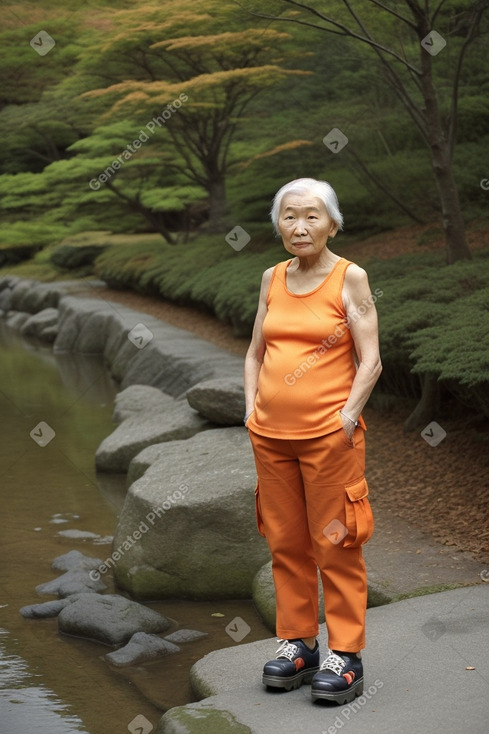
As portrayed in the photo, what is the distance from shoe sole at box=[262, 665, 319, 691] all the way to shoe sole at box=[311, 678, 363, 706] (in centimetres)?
12

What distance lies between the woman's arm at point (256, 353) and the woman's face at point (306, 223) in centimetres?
21

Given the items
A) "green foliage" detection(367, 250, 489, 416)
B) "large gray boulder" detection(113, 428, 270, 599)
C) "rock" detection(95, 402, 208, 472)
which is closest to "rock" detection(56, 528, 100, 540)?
"large gray boulder" detection(113, 428, 270, 599)

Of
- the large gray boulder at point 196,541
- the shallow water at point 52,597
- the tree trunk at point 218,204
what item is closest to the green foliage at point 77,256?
the tree trunk at point 218,204

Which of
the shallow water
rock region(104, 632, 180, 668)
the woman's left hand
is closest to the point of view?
the woman's left hand

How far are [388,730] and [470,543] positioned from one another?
2.09 m

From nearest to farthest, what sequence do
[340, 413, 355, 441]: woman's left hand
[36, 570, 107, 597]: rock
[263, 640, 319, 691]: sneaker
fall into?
[340, 413, 355, 441]: woman's left hand, [263, 640, 319, 691]: sneaker, [36, 570, 107, 597]: rock

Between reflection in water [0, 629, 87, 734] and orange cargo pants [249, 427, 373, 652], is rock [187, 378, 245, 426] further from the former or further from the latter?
orange cargo pants [249, 427, 373, 652]

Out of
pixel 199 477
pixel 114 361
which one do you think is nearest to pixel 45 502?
pixel 199 477

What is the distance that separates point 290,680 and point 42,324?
1310 centimetres

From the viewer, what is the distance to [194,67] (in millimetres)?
14297

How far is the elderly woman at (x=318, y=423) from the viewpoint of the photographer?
301cm

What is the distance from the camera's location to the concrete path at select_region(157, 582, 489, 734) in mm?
3014

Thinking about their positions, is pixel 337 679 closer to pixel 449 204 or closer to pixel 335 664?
pixel 335 664

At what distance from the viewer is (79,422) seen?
9492mm
